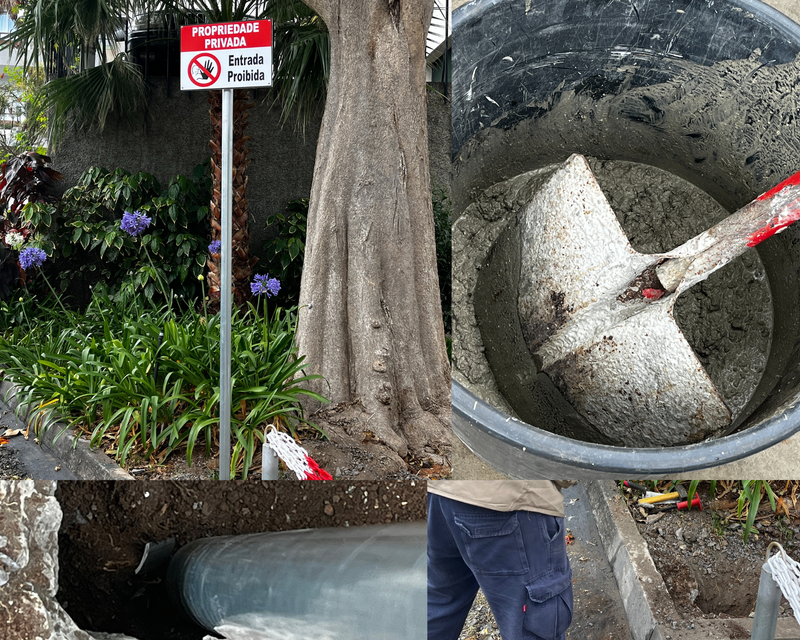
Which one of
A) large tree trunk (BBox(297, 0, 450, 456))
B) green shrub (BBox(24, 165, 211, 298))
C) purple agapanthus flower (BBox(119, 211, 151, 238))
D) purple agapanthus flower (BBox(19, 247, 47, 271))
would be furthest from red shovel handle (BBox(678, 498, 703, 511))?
purple agapanthus flower (BBox(19, 247, 47, 271))

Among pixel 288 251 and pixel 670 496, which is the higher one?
pixel 288 251

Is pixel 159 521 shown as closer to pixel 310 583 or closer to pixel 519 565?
pixel 310 583

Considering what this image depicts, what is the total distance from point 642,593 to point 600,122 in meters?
0.93

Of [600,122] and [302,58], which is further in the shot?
[302,58]

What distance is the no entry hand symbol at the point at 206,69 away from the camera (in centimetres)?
148

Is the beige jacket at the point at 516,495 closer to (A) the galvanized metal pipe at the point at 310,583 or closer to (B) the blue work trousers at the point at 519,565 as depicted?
(B) the blue work trousers at the point at 519,565

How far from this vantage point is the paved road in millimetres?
1953

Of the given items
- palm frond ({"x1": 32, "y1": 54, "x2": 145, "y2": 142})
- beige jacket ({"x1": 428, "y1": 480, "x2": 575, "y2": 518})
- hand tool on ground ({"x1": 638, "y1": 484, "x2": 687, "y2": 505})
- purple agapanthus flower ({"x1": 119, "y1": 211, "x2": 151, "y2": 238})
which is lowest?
hand tool on ground ({"x1": 638, "y1": 484, "x2": 687, "y2": 505})

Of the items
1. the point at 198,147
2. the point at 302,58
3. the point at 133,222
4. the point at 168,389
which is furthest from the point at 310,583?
the point at 198,147

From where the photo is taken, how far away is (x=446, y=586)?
1182mm

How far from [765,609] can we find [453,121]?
994 mm

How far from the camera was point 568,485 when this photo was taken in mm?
1180

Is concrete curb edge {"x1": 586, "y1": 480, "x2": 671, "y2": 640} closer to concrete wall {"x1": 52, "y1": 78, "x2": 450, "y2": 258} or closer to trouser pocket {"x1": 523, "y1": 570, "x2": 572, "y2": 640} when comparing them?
trouser pocket {"x1": 523, "y1": 570, "x2": 572, "y2": 640}

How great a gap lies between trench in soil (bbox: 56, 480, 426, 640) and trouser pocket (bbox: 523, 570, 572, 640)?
280 mm
